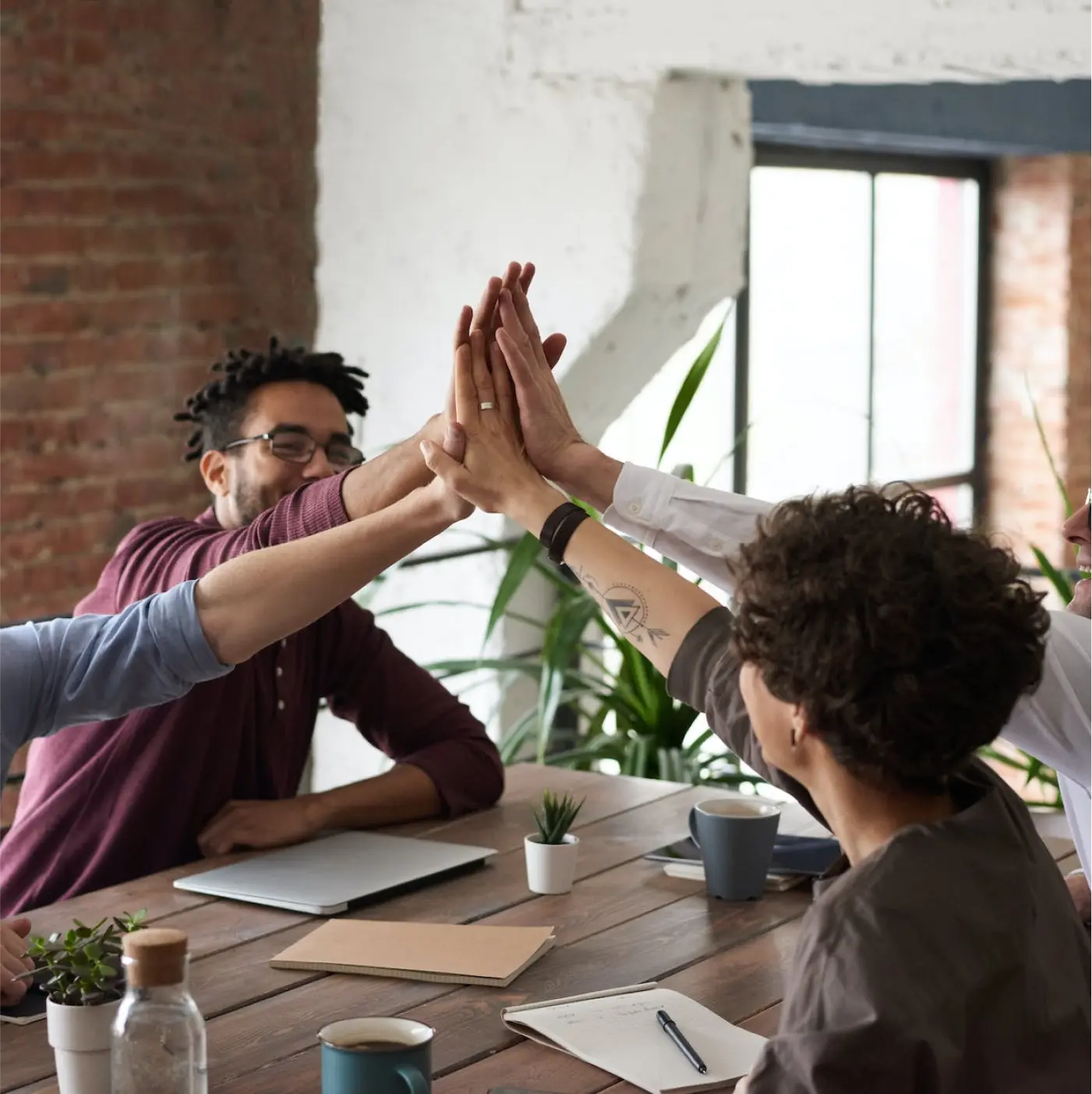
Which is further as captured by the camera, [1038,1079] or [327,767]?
[327,767]

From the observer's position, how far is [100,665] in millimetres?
1891

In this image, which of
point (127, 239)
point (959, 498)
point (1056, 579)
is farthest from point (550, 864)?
point (959, 498)

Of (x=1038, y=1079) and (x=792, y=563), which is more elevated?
(x=792, y=563)

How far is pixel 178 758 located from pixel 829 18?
1.97 meters

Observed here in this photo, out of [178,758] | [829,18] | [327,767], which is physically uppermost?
[829,18]

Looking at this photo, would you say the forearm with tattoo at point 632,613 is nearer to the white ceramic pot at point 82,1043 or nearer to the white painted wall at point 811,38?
the white ceramic pot at point 82,1043

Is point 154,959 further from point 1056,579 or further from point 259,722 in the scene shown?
point 1056,579

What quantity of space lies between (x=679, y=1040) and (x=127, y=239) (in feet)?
8.40

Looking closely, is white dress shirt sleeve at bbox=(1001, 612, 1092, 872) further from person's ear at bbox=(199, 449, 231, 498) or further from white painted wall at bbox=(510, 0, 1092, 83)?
white painted wall at bbox=(510, 0, 1092, 83)

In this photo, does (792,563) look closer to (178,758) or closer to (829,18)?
(178,758)

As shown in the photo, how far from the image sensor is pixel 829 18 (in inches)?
128

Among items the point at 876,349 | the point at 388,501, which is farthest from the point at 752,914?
the point at 876,349

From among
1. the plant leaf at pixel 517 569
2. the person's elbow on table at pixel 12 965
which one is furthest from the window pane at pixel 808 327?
the person's elbow on table at pixel 12 965

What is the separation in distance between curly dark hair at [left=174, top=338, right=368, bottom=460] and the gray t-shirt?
1542 mm
